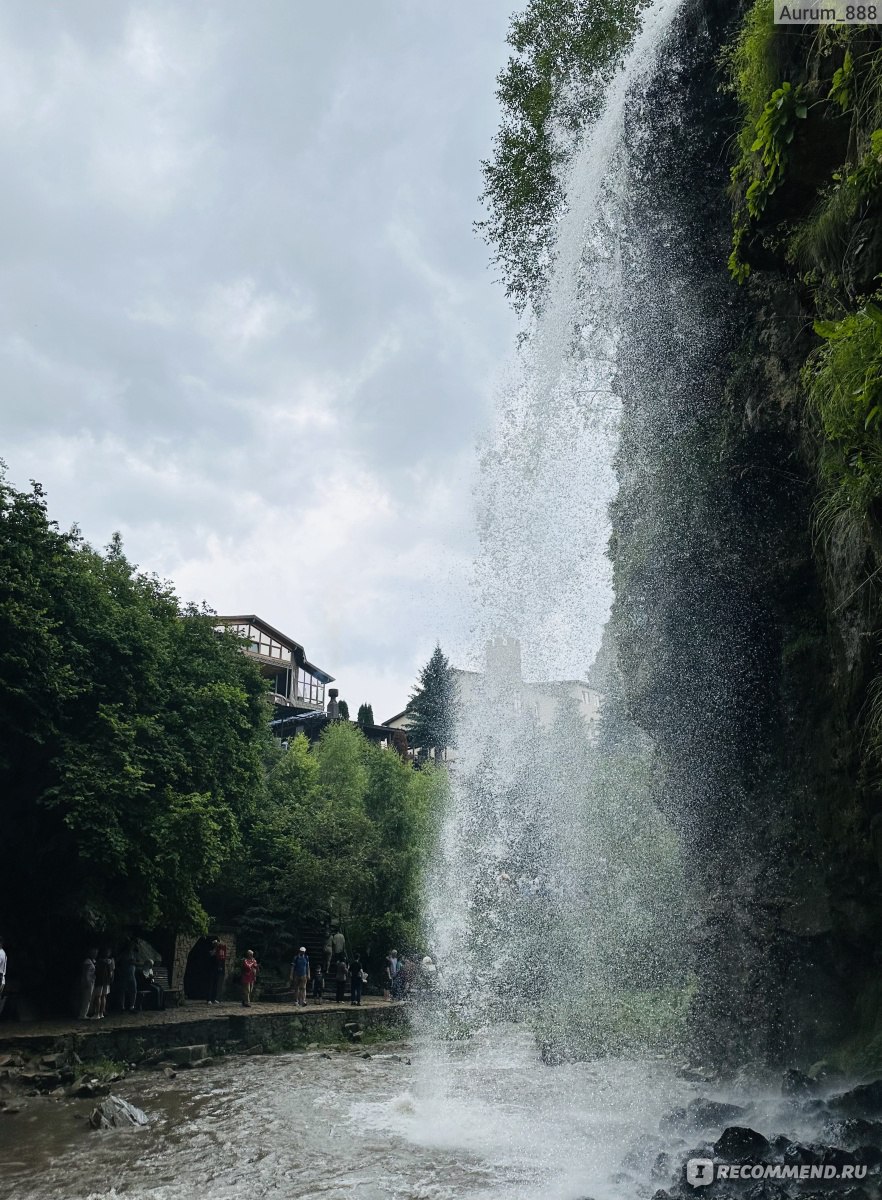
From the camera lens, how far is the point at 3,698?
1831cm

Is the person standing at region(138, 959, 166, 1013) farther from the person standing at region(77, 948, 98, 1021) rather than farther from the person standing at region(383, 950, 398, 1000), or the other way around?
Result: the person standing at region(383, 950, 398, 1000)

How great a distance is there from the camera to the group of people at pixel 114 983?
19.6 metres

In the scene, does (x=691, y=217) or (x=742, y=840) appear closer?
(x=742, y=840)

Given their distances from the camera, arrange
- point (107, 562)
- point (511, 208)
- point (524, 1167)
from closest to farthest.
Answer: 1. point (524, 1167)
2. point (511, 208)
3. point (107, 562)

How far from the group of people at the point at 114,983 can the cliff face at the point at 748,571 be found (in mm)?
12695

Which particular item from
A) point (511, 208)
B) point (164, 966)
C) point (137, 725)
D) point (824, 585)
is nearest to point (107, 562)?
point (137, 725)

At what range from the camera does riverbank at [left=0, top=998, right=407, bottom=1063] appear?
54.5ft

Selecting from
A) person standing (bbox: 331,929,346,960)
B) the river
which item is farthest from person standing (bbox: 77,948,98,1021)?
person standing (bbox: 331,929,346,960)

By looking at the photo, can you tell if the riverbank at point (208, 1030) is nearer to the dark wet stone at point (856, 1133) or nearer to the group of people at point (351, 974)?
the group of people at point (351, 974)

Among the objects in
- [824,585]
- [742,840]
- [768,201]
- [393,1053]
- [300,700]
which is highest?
[300,700]

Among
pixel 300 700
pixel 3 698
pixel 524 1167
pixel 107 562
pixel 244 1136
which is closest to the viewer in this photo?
pixel 524 1167

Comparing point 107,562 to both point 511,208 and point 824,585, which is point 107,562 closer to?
point 511,208

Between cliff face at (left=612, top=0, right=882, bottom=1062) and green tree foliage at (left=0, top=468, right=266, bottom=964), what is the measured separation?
10497 millimetres

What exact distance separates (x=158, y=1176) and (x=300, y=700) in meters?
57.9
